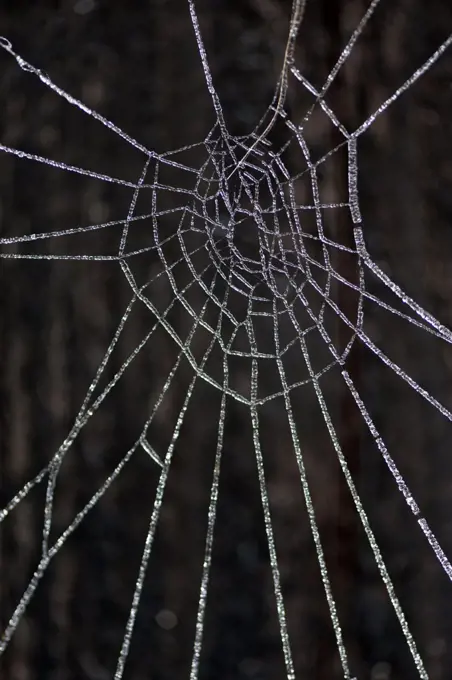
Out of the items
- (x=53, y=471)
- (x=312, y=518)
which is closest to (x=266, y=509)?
(x=312, y=518)

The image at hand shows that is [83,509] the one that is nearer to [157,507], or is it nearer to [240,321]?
[157,507]

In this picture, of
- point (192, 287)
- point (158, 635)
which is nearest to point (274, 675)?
point (158, 635)

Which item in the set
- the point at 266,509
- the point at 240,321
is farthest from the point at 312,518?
the point at 240,321

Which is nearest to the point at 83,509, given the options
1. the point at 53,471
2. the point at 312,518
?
the point at 53,471

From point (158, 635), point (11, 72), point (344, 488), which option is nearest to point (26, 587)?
point (158, 635)

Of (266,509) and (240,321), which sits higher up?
(240,321)

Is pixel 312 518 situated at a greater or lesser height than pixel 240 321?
lesser

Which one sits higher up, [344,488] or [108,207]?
[108,207]

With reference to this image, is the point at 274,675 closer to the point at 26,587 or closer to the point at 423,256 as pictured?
the point at 26,587

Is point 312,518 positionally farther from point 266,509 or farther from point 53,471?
point 53,471

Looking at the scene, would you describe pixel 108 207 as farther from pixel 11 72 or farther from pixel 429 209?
pixel 429 209

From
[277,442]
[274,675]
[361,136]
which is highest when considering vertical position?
[361,136]
